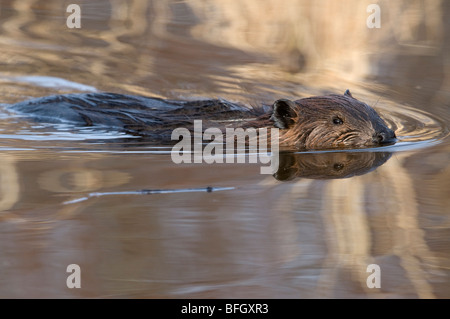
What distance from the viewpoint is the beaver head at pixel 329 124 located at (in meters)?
5.00

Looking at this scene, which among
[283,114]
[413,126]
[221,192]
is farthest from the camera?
[413,126]

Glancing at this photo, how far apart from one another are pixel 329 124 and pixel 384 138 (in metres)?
0.40

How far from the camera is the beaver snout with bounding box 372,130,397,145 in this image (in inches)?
197

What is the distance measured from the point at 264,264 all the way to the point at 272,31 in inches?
258

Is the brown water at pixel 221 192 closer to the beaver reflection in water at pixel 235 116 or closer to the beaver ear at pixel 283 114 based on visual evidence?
the beaver reflection in water at pixel 235 116

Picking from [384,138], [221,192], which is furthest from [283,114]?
[221,192]

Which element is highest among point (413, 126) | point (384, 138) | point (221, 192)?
point (413, 126)

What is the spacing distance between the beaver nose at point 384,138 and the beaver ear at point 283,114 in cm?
61

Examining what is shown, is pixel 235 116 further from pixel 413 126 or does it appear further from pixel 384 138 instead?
pixel 413 126

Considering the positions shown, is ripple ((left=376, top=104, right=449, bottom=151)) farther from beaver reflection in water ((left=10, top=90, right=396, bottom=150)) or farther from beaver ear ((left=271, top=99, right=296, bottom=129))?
beaver ear ((left=271, top=99, right=296, bottom=129))

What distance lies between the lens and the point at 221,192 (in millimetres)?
3822

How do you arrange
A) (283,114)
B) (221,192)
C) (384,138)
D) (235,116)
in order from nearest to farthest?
1. (221,192)
2. (384,138)
3. (283,114)
4. (235,116)

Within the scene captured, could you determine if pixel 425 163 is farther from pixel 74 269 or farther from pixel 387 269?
pixel 74 269

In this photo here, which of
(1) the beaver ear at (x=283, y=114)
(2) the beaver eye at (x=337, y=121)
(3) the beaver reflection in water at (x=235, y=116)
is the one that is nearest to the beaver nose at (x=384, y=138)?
(3) the beaver reflection in water at (x=235, y=116)
